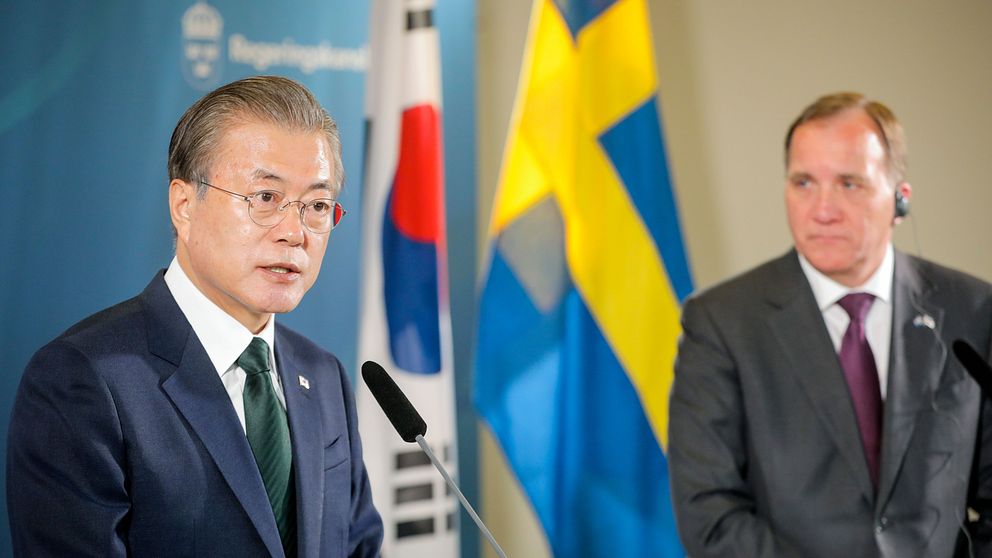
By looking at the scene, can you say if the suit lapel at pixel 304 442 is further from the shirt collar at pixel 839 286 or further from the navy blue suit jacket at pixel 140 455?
the shirt collar at pixel 839 286

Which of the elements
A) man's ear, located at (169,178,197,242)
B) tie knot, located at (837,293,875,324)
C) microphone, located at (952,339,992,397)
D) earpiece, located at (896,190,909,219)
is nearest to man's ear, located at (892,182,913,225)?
earpiece, located at (896,190,909,219)

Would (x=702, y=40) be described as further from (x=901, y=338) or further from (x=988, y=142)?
(x=901, y=338)

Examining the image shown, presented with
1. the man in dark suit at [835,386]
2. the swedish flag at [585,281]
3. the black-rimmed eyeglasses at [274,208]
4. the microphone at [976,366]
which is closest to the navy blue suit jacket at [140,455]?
the black-rimmed eyeglasses at [274,208]

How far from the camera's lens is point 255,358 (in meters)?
1.60

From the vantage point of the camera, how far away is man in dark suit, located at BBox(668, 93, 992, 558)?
2.24 metres

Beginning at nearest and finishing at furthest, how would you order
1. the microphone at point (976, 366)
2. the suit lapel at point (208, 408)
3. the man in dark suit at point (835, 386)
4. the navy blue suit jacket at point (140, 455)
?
the navy blue suit jacket at point (140, 455) → the suit lapel at point (208, 408) → the microphone at point (976, 366) → the man in dark suit at point (835, 386)

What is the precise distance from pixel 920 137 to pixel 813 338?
88.1 inches

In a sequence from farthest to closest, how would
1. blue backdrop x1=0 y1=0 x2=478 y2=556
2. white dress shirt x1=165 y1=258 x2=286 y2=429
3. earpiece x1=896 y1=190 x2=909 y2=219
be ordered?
blue backdrop x1=0 y1=0 x2=478 y2=556
earpiece x1=896 y1=190 x2=909 y2=219
white dress shirt x1=165 y1=258 x2=286 y2=429

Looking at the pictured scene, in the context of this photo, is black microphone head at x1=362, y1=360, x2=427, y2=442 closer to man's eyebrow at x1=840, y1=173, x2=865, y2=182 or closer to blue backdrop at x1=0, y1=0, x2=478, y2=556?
man's eyebrow at x1=840, y1=173, x2=865, y2=182

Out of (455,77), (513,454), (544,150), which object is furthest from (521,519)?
(455,77)

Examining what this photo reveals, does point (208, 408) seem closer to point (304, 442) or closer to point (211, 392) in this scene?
point (211, 392)

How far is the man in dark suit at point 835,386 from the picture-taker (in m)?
2.24

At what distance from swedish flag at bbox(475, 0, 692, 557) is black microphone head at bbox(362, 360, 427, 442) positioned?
1.96 metres

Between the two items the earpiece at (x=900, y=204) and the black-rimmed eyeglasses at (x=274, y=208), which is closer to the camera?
the black-rimmed eyeglasses at (x=274, y=208)
